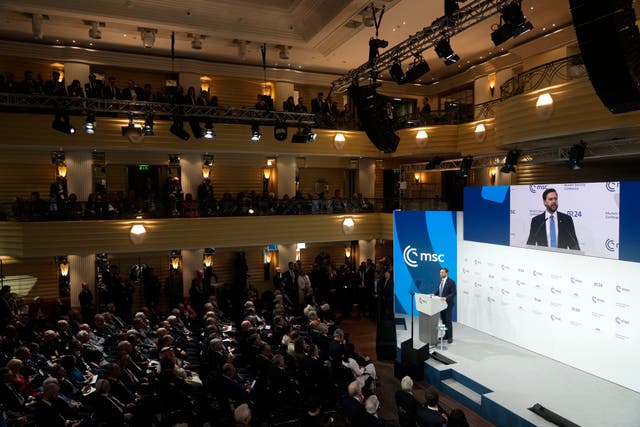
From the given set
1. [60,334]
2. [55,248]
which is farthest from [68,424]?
[55,248]

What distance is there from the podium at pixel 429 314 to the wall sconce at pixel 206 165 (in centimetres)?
980

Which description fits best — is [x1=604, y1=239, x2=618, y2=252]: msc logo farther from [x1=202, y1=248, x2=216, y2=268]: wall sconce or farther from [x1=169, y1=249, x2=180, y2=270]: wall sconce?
[x1=169, y1=249, x2=180, y2=270]: wall sconce

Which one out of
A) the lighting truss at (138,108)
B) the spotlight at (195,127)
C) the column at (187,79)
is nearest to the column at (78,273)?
the lighting truss at (138,108)

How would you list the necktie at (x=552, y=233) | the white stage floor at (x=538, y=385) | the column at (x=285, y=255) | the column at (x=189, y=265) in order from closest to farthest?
the white stage floor at (x=538, y=385)
the necktie at (x=552, y=233)
the column at (x=189, y=265)
the column at (x=285, y=255)

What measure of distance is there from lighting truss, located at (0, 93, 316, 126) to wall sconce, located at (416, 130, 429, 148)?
3844 millimetres

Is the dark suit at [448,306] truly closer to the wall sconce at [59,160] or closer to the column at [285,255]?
the column at [285,255]

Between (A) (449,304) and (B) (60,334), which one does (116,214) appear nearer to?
(B) (60,334)

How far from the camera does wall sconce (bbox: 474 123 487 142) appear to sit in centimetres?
1484

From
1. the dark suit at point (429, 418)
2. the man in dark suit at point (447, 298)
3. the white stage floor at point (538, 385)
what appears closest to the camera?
the dark suit at point (429, 418)

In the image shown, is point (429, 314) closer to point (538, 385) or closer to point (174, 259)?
point (538, 385)

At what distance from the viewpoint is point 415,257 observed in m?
14.2

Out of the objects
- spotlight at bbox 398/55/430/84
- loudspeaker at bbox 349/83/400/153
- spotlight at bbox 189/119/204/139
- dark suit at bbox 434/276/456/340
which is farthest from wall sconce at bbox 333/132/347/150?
dark suit at bbox 434/276/456/340

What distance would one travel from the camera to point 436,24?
8812 millimetres

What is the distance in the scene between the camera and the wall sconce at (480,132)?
14836 mm
